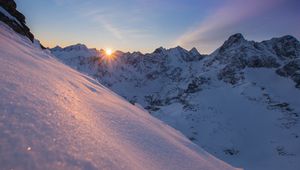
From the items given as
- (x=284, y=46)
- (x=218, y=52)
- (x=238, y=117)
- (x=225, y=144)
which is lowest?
(x=225, y=144)

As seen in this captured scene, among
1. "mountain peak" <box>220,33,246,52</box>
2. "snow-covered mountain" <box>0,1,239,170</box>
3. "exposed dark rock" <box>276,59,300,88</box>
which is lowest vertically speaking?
"snow-covered mountain" <box>0,1,239,170</box>

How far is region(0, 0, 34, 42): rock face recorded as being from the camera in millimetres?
25391

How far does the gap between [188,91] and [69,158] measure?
396 ft

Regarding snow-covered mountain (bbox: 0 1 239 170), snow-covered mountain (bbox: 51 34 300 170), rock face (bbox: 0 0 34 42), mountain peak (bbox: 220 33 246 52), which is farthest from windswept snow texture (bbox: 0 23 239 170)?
mountain peak (bbox: 220 33 246 52)

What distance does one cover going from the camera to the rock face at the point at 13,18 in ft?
83.3

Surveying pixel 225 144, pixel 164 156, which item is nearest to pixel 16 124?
pixel 164 156

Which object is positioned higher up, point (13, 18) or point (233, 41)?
point (233, 41)

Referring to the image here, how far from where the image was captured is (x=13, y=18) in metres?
27.8

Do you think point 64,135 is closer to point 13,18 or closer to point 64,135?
point 64,135

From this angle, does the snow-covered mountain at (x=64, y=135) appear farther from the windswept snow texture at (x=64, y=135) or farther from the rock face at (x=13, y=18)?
the rock face at (x=13, y=18)

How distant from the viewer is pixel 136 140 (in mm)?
7527

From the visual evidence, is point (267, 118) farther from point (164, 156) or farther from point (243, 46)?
point (164, 156)

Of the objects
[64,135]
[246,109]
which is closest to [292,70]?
[246,109]

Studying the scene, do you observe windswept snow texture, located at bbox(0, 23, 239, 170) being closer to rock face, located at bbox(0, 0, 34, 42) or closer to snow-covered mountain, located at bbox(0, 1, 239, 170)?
snow-covered mountain, located at bbox(0, 1, 239, 170)
